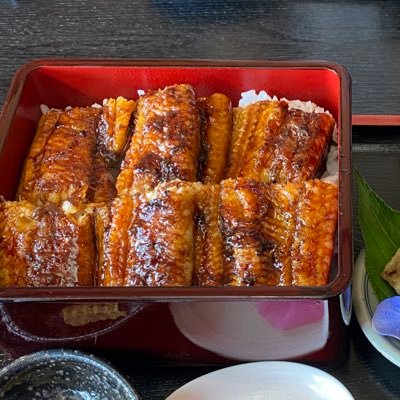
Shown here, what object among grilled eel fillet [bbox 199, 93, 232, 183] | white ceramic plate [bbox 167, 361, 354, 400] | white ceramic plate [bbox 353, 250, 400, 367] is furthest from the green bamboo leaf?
grilled eel fillet [bbox 199, 93, 232, 183]

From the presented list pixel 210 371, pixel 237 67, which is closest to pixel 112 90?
pixel 237 67

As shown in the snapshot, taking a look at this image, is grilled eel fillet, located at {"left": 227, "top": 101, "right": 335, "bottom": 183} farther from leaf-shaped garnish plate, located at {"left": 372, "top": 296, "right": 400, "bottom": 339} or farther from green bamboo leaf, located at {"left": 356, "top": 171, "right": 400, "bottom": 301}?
leaf-shaped garnish plate, located at {"left": 372, "top": 296, "right": 400, "bottom": 339}

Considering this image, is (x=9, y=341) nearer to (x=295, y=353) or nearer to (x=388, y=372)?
(x=295, y=353)

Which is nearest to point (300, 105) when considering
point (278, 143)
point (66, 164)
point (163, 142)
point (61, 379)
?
point (278, 143)

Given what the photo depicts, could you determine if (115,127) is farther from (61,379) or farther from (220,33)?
(220,33)

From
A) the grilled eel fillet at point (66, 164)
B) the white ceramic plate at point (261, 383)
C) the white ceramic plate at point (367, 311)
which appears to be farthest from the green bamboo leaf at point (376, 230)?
the grilled eel fillet at point (66, 164)

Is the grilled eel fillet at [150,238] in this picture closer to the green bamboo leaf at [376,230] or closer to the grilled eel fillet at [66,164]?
the grilled eel fillet at [66,164]
